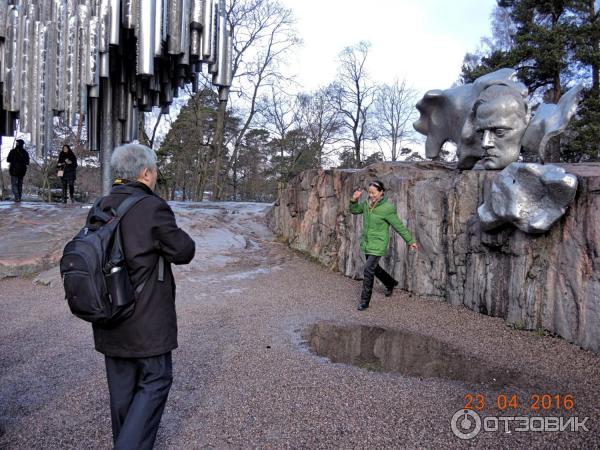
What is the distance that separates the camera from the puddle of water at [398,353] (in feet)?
14.2

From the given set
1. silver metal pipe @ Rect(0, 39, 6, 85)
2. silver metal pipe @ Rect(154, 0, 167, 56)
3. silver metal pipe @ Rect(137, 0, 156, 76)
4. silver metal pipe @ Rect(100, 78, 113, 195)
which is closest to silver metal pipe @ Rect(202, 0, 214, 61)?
silver metal pipe @ Rect(154, 0, 167, 56)

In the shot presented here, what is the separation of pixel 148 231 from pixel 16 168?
12532 millimetres

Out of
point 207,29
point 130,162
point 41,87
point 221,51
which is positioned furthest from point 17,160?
point 130,162

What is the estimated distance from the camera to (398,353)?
494cm

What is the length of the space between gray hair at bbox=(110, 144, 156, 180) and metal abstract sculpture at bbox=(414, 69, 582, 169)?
16.1 feet

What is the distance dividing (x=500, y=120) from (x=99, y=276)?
19.3 ft

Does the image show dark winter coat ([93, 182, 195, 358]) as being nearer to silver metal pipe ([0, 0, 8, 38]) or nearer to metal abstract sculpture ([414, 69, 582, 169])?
metal abstract sculpture ([414, 69, 582, 169])

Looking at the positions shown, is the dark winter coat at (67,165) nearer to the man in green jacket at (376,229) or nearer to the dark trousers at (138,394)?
the man in green jacket at (376,229)

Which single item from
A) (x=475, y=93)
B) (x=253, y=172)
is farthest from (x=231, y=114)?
(x=475, y=93)

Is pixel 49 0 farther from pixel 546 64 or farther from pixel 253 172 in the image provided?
pixel 253 172

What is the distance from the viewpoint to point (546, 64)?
1864 cm

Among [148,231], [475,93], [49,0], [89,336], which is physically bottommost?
[89,336]

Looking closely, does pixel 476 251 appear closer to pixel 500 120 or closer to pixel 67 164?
pixel 500 120

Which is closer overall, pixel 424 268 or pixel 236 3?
pixel 424 268
